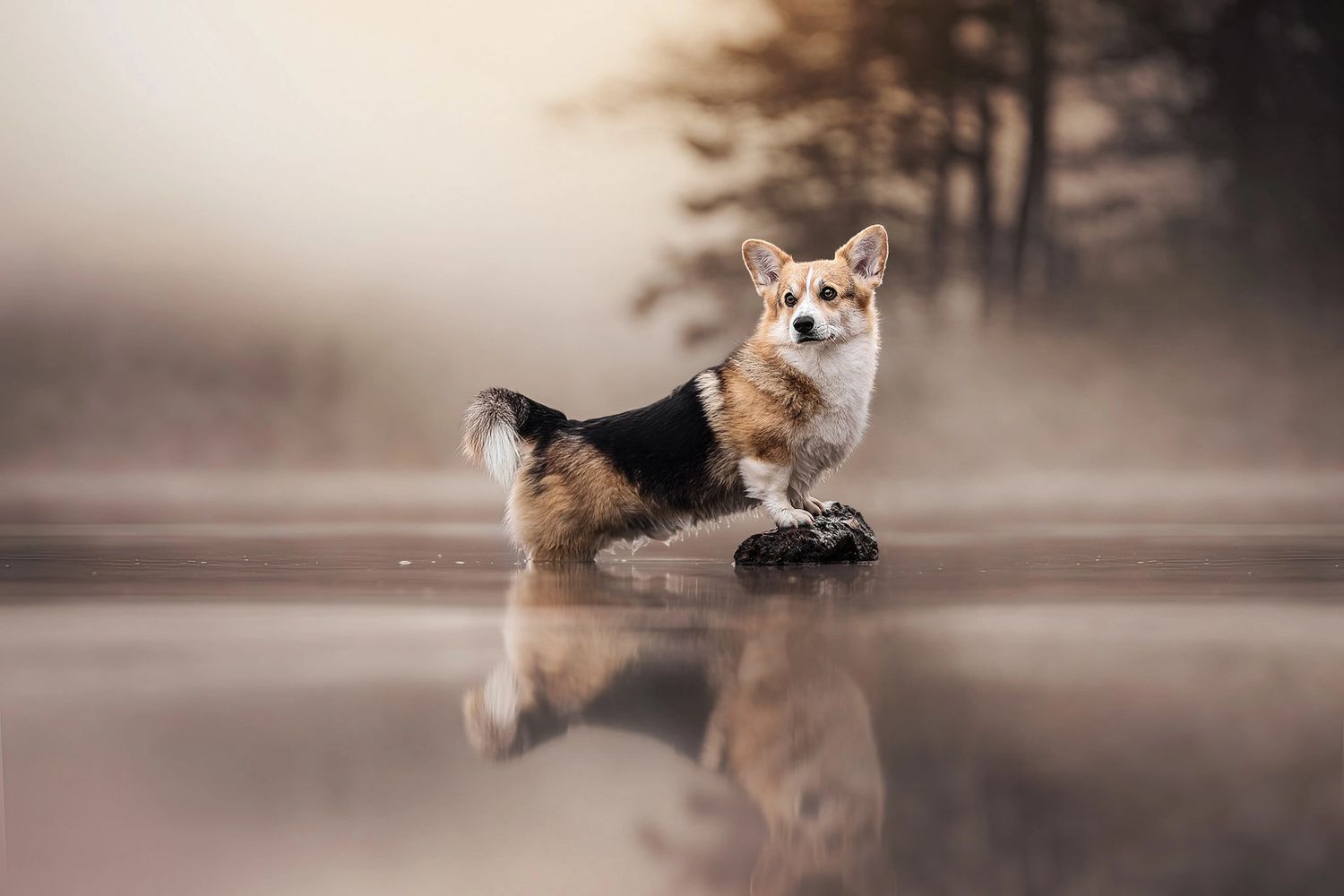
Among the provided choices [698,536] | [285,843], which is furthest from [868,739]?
[698,536]

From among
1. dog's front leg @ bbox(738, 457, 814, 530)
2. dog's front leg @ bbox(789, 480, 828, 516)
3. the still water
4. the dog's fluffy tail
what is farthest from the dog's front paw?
the dog's fluffy tail

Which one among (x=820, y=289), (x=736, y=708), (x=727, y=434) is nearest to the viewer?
(x=736, y=708)

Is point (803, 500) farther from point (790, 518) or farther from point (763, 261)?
point (763, 261)

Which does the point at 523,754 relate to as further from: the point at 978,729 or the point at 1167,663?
the point at 1167,663

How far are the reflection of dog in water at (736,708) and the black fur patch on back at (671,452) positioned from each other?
126 cm

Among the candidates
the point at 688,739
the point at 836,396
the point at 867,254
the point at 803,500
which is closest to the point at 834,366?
the point at 836,396

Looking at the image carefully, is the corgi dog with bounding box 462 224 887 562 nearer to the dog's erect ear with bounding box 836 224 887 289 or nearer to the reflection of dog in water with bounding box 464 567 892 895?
the dog's erect ear with bounding box 836 224 887 289

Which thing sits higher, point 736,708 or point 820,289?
point 820,289

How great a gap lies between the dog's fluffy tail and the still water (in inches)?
41.2

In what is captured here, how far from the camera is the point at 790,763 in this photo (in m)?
1.77

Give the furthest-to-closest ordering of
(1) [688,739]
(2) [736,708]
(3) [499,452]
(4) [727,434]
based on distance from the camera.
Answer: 1. (3) [499,452]
2. (4) [727,434]
3. (2) [736,708]
4. (1) [688,739]

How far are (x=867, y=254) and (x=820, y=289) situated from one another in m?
0.30

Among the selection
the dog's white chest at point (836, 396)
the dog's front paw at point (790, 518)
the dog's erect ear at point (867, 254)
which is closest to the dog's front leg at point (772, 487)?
the dog's front paw at point (790, 518)

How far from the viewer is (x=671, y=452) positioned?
4527 mm
